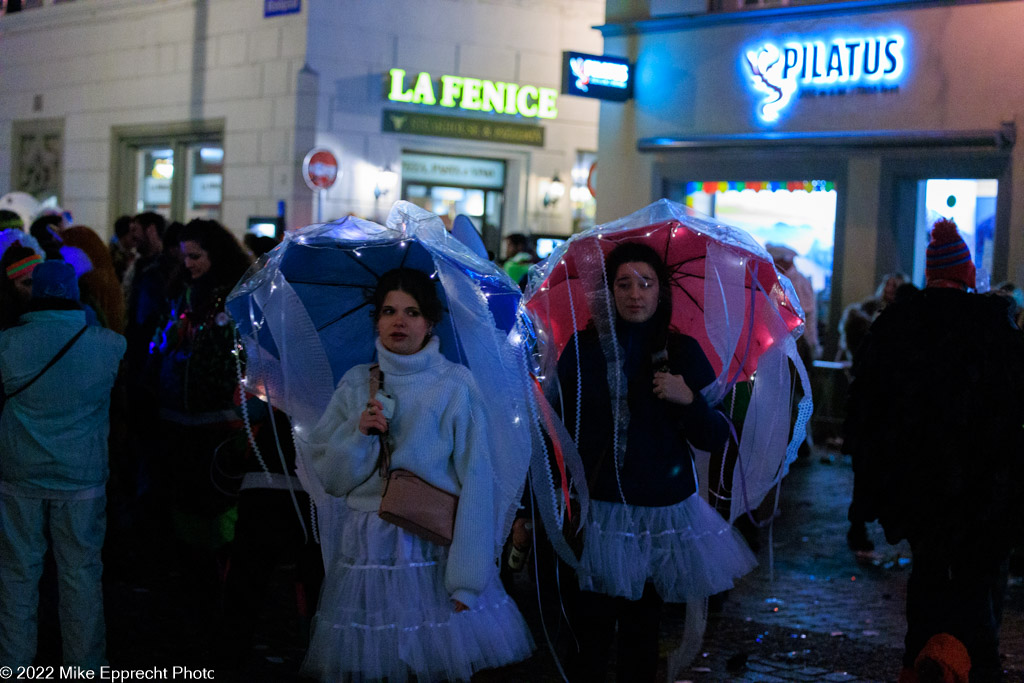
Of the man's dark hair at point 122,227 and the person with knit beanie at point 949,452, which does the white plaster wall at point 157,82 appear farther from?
the person with knit beanie at point 949,452

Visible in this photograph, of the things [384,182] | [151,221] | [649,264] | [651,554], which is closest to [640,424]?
[651,554]

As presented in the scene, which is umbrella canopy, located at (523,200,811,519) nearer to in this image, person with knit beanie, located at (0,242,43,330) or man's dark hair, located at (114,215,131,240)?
person with knit beanie, located at (0,242,43,330)

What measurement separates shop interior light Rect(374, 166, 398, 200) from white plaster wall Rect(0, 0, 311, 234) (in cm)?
128

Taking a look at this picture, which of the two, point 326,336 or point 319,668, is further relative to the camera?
point 326,336

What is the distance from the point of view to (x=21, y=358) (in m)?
4.93

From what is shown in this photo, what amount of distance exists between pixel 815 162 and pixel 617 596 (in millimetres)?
9960

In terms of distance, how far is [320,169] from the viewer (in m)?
16.6

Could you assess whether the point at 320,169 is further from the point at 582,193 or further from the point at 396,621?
the point at 396,621

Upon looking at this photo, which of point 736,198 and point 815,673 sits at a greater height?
point 736,198

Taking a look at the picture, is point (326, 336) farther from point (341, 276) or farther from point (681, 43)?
point (681, 43)

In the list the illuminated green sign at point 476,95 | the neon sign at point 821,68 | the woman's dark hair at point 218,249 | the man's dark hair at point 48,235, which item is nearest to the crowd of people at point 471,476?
the woman's dark hair at point 218,249

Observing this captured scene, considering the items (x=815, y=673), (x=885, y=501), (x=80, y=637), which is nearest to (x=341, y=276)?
(x=80, y=637)

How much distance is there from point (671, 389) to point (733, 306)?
642 millimetres

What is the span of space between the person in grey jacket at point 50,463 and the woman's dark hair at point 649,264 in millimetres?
2078
